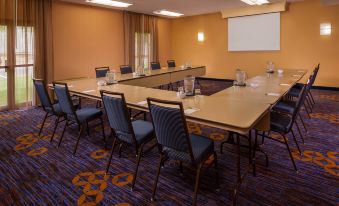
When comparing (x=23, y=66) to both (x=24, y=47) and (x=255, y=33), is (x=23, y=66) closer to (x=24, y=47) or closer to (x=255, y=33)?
(x=24, y=47)

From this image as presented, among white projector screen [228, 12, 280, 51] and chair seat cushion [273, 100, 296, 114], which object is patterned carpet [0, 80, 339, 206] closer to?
chair seat cushion [273, 100, 296, 114]

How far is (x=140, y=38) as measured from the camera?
28.0 ft

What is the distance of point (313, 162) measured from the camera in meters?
2.80

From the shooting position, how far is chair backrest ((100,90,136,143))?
7.36 feet

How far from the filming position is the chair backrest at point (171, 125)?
72.4 inches

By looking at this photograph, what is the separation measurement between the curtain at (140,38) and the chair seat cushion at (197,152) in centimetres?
567

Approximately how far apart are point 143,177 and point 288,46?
6.86 metres

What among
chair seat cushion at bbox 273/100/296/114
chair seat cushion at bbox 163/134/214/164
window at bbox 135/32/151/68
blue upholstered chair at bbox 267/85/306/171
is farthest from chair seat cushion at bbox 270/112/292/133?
window at bbox 135/32/151/68

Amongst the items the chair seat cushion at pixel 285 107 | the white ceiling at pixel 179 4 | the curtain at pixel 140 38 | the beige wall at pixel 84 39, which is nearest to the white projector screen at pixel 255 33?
the white ceiling at pixel 179 4

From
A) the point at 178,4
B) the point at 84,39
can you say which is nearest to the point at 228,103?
the point at 178,4

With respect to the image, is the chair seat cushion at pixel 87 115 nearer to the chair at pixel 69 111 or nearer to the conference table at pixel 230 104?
the chair at pixel 69 111

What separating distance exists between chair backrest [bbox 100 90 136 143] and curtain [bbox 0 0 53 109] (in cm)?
407

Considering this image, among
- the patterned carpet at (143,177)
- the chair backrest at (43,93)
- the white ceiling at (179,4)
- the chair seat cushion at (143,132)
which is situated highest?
the white ceiling at (179,4)

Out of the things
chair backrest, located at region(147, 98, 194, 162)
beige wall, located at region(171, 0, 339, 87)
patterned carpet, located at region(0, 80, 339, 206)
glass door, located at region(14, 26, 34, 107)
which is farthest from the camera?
beige wall, located at region(171, 0, 339, 87)
